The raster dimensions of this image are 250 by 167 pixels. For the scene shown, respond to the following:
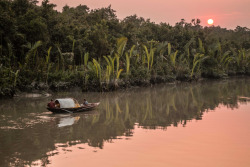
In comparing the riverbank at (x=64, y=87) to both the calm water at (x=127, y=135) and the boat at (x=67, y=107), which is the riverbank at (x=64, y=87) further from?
the boat at (x=67, y=107)

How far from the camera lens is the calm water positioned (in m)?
7.52

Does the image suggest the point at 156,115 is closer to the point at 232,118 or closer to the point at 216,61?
the point at 232,118

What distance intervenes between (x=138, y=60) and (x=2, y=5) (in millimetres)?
10323

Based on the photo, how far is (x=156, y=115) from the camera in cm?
1348

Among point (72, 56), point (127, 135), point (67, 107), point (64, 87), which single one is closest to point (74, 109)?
point (67, 107)

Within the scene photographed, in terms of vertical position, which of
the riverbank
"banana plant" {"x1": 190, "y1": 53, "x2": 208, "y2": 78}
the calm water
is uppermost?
"banana plant" {"x1": 190, "y1": 53, "x2": 208, "y2": 78}

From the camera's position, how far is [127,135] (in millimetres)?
9820

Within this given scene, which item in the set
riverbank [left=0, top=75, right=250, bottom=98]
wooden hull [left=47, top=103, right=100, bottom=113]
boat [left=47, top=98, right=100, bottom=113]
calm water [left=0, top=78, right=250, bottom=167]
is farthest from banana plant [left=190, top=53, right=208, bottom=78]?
boat [left=47, top=98, right=100, bottom=113]

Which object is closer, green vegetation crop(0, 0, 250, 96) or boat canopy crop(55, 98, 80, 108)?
boat canopy crop(55, 98, 80, 108)

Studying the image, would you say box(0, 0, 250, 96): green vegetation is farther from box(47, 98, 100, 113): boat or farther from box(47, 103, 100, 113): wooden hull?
box(47, 103, 100, 113): wooden hull

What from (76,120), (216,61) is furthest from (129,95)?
(216,61)

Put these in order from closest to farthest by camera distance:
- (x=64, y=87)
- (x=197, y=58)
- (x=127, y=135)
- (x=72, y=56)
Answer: (x=127, y=135), (x=64, y=87), (x=72, y=56), (x=197, y=58)

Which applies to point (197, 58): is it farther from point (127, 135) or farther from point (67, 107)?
point (127, 135)

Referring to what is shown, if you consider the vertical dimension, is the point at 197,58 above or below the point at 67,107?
above
